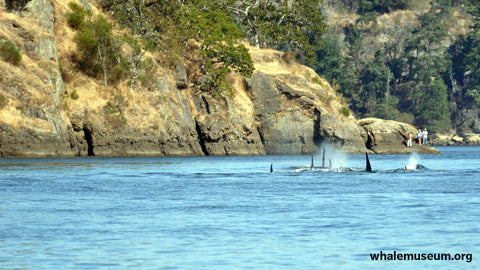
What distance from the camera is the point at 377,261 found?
18.7 m

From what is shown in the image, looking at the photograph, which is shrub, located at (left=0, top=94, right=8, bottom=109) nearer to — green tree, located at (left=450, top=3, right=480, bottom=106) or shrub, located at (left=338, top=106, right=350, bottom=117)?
shrub, located at (left=338, top=106, right=350, bottom=117)

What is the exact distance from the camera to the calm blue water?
1909 centimetres

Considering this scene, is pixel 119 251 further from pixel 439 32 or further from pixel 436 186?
pixel 439 32

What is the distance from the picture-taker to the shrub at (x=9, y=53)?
6738 centimetres

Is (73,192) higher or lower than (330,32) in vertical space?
lower

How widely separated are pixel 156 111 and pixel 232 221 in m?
50.3

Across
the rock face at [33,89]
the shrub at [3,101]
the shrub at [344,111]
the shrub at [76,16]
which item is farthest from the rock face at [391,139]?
the shrub at [3,101]

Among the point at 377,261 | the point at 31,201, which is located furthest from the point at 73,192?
the point at 377,261

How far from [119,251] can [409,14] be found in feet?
522

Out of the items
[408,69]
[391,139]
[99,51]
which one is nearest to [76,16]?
[99,51]

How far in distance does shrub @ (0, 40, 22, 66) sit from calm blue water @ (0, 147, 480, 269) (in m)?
24.6

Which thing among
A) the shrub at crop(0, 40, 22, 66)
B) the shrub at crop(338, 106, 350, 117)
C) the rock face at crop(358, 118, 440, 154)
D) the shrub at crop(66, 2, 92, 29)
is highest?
the shrub at crop(66, 2, 92, 29)

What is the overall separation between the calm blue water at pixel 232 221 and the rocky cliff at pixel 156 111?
70.2 feet

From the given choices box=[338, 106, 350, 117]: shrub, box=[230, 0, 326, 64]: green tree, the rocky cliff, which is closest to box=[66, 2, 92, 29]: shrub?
the rocky cliff
